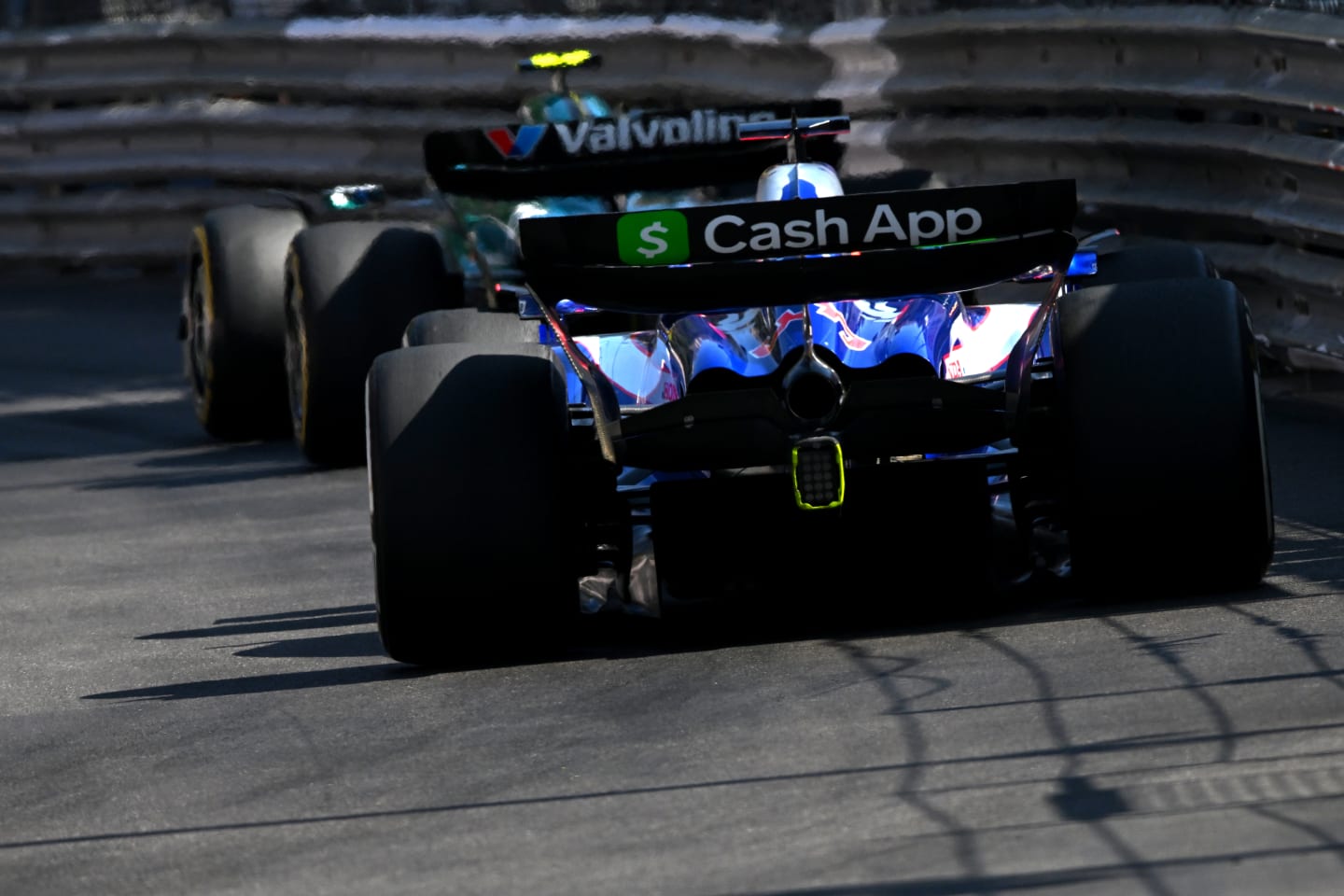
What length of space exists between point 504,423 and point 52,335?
33.0ft

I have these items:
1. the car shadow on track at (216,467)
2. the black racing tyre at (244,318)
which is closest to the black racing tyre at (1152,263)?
the car shadow on track at (216,467)

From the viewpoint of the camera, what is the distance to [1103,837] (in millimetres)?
4137

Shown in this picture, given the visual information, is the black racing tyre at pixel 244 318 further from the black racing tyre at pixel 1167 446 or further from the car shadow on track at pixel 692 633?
the black racing tyre at pixel 1167 446

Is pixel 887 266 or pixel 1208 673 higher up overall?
pixel 887 266

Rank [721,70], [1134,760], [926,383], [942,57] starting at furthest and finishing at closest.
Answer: [721,70], [942,57], [926,383], [1134,760]

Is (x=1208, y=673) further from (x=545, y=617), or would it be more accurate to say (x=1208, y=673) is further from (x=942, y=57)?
(x=942, y=57)

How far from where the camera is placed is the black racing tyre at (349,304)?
1016 centimetres

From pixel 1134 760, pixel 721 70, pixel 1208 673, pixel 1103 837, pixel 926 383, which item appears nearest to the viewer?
pixel 1103 837

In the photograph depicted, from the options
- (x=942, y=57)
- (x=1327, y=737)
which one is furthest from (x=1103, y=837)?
(x=942, y=57)

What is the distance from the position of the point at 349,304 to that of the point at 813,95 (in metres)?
3.61

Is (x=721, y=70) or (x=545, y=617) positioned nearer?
(x=545, y=617)

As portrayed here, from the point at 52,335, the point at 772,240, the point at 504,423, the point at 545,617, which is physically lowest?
the point at 52,335

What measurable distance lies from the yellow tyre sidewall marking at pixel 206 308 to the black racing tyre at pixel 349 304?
82 cm

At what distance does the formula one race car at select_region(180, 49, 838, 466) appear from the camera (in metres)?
9.75
